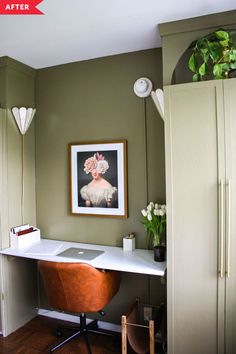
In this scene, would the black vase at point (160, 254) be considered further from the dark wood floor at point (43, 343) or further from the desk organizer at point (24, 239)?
the desk organizer at point (24, 239)

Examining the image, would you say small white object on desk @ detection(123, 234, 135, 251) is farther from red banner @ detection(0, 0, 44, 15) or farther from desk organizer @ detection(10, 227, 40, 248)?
red banner @ detection(0, 0, 44, 15)

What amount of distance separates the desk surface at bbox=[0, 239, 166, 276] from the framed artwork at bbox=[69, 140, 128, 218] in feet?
1.05

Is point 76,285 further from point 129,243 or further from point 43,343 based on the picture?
point 43,343

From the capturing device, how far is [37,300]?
289cm

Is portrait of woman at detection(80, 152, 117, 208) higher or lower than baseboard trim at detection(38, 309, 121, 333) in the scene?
higher

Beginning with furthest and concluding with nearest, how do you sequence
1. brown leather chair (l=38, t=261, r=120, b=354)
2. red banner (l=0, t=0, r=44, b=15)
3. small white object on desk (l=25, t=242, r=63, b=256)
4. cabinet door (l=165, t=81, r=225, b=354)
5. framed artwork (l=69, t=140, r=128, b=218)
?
framed artwork (l=69, t=140, r=128, b=218) → small white object on desk (l=25, t=242, r=63, b=256) → brown leather chair (l=38, t=261, r=120, b=354) → cabinet door (l=165, t=81, r=225, b=354) → red banner (l=0, t=0, r=44, b=15)

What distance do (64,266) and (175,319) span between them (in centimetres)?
86

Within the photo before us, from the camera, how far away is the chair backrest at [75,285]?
1.98 meters

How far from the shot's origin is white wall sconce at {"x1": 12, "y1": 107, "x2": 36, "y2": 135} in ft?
8.52

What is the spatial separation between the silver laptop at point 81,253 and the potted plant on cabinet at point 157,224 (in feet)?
1.63

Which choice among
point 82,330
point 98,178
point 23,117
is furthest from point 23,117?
point 82,330

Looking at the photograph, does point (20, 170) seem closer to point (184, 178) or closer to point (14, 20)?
point (14, 20)

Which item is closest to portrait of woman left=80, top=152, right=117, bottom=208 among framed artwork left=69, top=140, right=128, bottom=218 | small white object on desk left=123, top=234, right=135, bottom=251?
framed artwork left=69, top=140, right=128, bottom=218

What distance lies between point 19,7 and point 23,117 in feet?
3.46
